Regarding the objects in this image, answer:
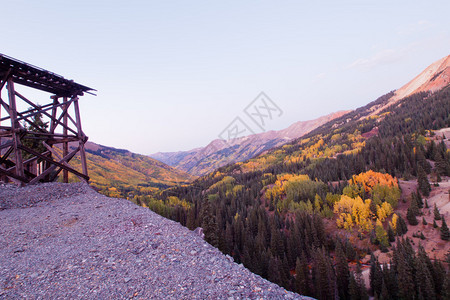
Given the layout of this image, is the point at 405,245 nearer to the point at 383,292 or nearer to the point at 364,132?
the point at 383,292

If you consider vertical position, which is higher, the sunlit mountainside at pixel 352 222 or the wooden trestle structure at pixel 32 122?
the wooden trestle structure at pixel 32 122

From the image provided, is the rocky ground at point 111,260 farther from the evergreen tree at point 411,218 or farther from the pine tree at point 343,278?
the evergreen tree at point 411,218

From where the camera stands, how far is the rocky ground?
5168 mm

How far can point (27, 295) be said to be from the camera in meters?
4.90

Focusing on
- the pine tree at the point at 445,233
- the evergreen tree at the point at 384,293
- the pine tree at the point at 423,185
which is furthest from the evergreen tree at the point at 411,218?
the evergreen tree at the point at 384,293

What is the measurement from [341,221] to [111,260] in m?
88.0

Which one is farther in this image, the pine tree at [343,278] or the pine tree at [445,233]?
the pine tree at [445,233]

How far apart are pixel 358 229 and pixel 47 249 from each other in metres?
90.4

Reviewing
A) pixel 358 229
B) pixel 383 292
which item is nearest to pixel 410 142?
pixel 358 229

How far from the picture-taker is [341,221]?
79.4 m

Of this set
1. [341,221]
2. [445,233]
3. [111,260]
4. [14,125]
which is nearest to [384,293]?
[445,233]

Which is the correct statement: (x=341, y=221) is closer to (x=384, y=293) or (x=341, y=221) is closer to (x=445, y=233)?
(x=445, y=233)

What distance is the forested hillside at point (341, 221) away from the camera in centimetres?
4709

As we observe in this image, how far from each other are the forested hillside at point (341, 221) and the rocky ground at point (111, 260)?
2460 cm
